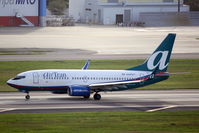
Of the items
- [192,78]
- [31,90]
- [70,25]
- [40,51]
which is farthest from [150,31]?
[31,90]

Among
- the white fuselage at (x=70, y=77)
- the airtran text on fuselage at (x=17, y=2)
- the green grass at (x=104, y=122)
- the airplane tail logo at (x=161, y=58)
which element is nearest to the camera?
the green grass at (x=104, y=122)

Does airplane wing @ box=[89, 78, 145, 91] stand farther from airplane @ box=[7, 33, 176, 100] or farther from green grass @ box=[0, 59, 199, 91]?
green grass @ box=[0, 59, 199, 91]

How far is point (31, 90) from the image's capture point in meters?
49.1

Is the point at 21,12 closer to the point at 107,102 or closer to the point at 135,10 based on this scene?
the point at 135,10

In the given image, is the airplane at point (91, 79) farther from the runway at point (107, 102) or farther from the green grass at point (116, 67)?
the green grass at point (116, 67)

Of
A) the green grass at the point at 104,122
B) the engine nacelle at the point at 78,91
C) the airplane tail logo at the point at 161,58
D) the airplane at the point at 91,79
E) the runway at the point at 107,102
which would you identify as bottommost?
the runway at the point at 107,102

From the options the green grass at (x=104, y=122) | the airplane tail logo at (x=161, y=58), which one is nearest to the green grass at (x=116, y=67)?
the airplane tail logo at (x=161, y=58)

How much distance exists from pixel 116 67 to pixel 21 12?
70020mm

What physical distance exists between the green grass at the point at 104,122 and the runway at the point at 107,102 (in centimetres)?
212

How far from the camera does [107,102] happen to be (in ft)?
160

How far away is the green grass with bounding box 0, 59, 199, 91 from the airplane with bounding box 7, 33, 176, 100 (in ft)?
26.0

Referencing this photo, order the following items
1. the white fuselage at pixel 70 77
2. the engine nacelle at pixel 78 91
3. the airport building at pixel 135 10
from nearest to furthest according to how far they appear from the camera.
Result: the engine nacelle at pixel 78 91 < the white fuselage at pixel 70 77 < the airport building at pixel 135 10

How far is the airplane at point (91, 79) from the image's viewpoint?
48.7 m

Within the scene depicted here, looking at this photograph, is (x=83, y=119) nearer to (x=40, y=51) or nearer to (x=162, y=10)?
(x=40, y=51)
